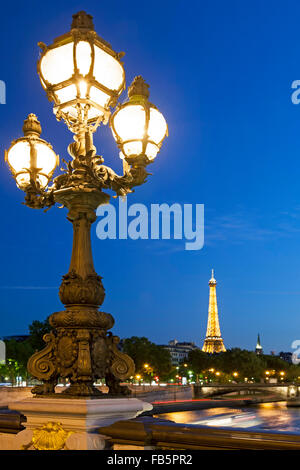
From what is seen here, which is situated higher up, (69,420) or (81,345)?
(81,345)

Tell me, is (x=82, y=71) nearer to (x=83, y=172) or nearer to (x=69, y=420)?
(x=83, y=172)

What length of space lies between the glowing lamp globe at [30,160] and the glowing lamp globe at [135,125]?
128 cm

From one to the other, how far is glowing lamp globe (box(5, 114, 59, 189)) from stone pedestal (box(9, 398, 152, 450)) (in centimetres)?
281

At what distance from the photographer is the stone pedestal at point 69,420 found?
508 centimetres

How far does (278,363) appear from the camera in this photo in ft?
479

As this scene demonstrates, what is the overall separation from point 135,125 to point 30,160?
65.5 inches

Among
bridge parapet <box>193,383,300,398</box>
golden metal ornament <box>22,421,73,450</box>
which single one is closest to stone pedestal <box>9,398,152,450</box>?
golden metal ornament <box>22,421,73,450</box>

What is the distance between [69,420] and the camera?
5.20 metres

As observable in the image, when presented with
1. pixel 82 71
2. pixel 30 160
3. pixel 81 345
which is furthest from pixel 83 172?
pixel 81 345

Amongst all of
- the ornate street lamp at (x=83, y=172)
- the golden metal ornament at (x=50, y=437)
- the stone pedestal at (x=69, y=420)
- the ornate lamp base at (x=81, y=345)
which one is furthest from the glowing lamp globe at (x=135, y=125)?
the golden metal ornament at (x=50, y=437)

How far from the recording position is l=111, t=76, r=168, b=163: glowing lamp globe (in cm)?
593

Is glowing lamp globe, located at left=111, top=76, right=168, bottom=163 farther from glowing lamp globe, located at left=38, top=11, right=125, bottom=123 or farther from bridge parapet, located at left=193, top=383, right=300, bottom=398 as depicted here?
bridge parapet, located at left=193, top=383, right=300, bottom=398

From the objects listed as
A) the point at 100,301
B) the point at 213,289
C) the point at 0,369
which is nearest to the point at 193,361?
Answer: the point at 213,289
